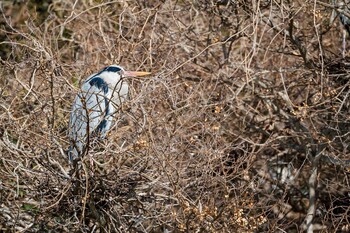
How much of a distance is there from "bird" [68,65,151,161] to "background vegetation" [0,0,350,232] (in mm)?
79

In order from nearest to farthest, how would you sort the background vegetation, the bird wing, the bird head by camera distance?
the bird wing < the background vegetation < the bird head

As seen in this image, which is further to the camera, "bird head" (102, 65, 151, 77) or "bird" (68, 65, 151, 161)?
"bird head" (102, 65, 151, 77)

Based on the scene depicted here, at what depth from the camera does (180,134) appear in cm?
483

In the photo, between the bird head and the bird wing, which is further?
the bird head

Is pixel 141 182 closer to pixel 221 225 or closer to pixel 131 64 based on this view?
pixel 221 225

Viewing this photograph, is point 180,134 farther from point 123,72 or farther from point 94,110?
point 94,110

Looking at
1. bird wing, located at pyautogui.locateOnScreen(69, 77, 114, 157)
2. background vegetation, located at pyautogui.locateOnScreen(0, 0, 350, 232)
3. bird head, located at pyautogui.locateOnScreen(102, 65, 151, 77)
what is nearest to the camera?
bird wing, located at pyautogui.locateOnScreen(69, 77, 114, 157)

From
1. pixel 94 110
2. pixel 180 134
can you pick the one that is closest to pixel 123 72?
pixel 180 134

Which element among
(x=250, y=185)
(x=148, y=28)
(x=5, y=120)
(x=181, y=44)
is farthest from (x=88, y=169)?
(x=148, y=28)

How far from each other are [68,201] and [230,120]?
6.25 feet

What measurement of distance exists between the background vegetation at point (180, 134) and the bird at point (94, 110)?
79mm

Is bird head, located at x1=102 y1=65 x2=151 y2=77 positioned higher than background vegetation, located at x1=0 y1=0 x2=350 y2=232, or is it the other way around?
bird head, located at x1=102 y1=65 x2=151 y2=77

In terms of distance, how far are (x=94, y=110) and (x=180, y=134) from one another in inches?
33.8

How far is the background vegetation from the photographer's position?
445 centimetres
